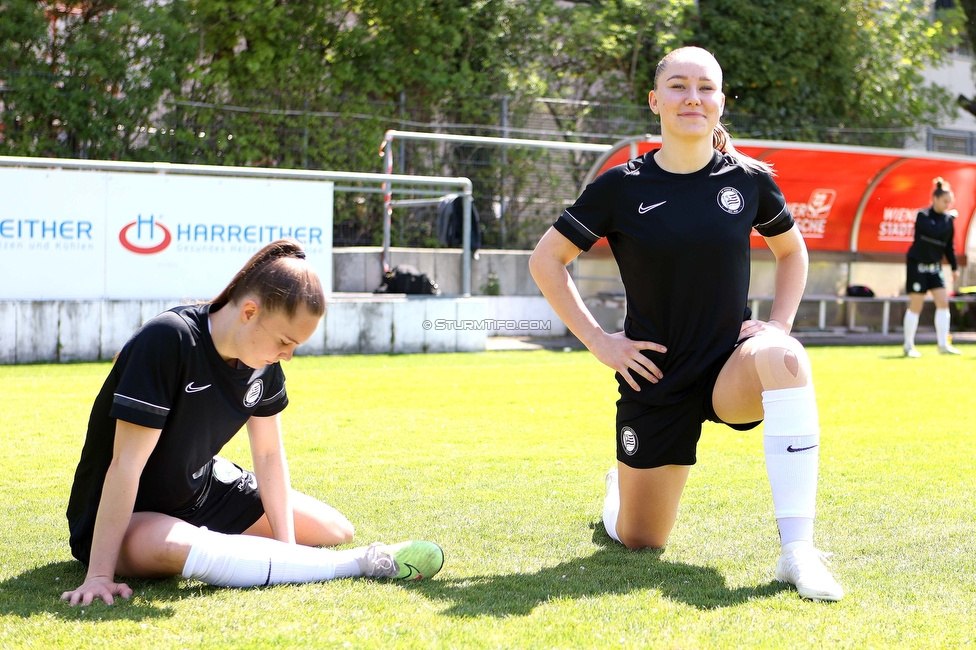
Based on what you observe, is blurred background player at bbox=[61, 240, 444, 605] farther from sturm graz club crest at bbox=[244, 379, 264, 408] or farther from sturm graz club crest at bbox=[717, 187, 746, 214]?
sturm graz club crest at bbox=[717, 187, 746, 214]

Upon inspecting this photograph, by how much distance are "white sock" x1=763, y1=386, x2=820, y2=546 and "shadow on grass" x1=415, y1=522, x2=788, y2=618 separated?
0.23 meters

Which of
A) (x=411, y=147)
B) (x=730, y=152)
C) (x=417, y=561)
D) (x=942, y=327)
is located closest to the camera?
(x=417, y=561)

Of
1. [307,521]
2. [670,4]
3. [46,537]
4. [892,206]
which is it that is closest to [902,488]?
[307,521]

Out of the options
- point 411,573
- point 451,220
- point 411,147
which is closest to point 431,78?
point 411,147

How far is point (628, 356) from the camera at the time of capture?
3.67 m

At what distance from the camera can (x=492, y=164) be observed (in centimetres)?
1560

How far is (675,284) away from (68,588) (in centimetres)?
228

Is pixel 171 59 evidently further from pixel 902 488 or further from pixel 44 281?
pixel 902 488

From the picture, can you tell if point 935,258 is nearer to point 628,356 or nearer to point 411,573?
point 628,356

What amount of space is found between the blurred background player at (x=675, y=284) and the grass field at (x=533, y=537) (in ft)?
1.36

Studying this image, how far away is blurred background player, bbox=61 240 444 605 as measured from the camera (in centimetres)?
312

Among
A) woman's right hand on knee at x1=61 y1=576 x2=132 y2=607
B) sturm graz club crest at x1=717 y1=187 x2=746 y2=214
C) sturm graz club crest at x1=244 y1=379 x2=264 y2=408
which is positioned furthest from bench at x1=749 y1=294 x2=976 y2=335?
Result: woman's right hand on knee at x1=61 y1=576 x2=132 y2=607

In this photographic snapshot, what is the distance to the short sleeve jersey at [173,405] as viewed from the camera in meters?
3.14

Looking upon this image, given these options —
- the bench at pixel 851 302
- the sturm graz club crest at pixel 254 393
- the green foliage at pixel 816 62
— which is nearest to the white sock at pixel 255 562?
the sturm graz club crest at pixel 254 393
